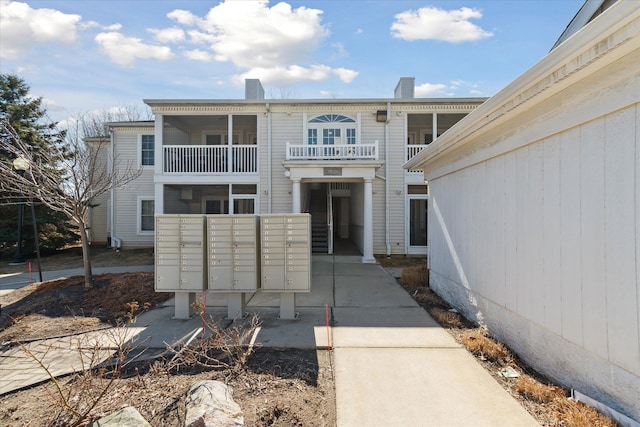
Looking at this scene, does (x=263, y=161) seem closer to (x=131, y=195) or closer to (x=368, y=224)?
(x=368, y=224)

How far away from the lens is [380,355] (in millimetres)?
4031

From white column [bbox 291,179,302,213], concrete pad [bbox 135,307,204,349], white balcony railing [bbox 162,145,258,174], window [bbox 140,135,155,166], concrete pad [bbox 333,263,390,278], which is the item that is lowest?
concrete pad [bbox 135,307,204,349]

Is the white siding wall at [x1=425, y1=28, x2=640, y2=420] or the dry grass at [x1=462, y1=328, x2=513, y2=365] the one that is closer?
the white siding wall at [x1=425, y1=28, x2=640, y2=420]

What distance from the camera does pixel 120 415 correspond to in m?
2.54

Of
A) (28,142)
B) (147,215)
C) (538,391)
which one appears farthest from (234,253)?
(28,142)

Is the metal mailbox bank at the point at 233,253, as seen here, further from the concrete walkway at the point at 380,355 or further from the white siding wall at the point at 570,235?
the white siding wall at the point at 570,235

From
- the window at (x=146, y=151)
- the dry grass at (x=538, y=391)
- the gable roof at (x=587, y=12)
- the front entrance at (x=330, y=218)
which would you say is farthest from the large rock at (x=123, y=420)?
the window at (x=146, y=151)

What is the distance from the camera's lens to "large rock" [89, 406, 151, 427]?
8.05 feet

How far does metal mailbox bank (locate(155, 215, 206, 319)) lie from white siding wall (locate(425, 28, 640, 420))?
4598 mm

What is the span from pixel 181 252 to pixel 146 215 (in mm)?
11100

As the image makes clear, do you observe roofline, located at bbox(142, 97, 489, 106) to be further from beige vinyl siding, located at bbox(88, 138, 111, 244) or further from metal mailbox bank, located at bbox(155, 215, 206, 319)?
metal mailbox bank, located at bbox(155, 215, 206, 319)

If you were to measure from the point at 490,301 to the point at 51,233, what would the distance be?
1804 cm

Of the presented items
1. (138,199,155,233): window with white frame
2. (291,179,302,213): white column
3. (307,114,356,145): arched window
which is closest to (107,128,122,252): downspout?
(138,199,155,233): window with white frame

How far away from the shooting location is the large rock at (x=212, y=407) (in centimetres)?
245
